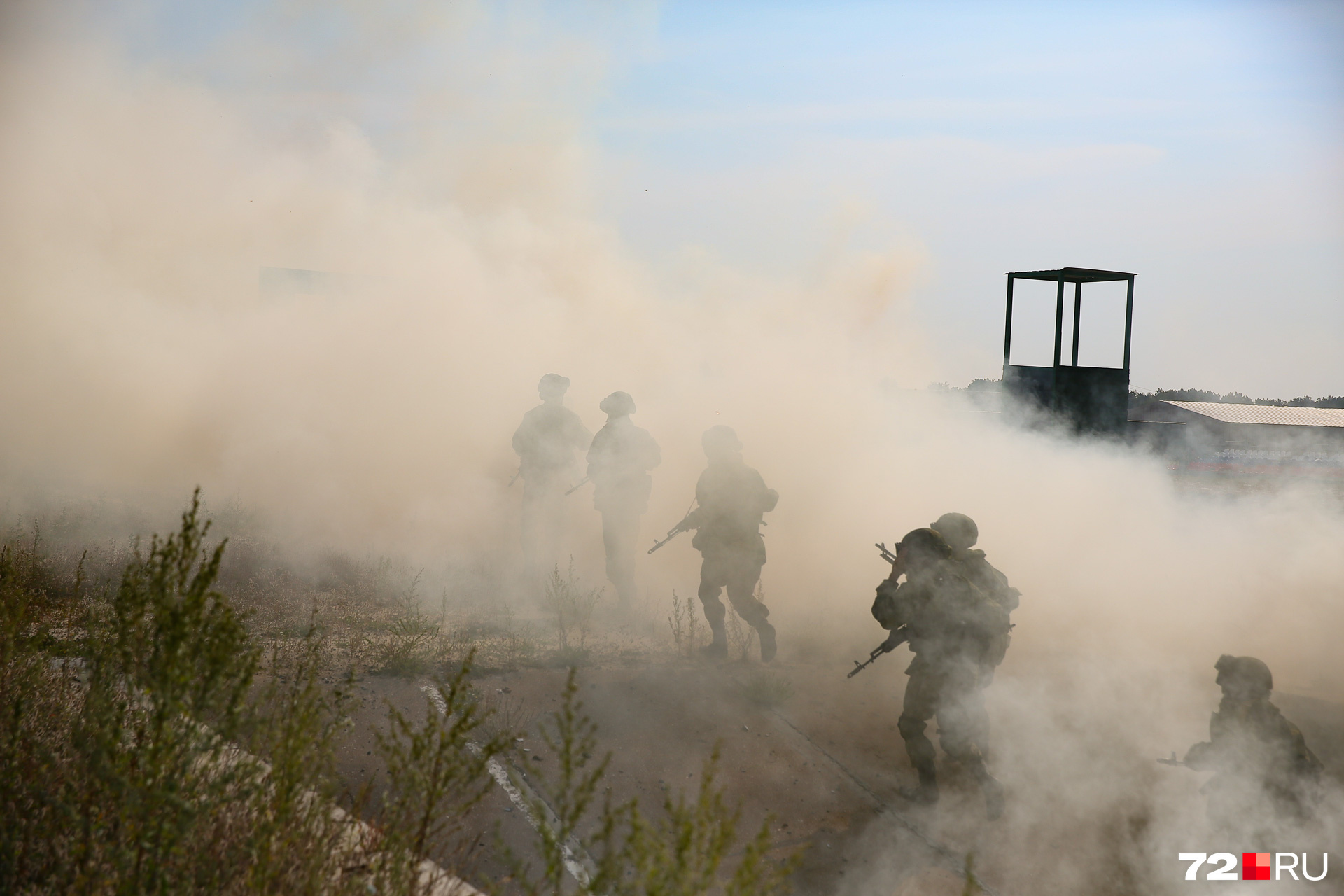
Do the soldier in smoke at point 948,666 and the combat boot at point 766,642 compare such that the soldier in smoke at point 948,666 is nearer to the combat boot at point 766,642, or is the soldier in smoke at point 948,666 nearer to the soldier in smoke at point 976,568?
the soldier in smoke at point 976,568

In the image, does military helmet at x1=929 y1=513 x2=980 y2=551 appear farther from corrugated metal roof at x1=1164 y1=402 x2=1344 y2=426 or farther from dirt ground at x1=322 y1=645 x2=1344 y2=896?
corrugated metal roof at x1=1164 y1=402 x2=1344 y2=426

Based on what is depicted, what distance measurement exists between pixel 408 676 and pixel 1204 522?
848 centimetres

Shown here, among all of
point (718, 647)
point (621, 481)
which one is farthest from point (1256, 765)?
point (621, 481)

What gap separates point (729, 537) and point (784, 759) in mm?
2071

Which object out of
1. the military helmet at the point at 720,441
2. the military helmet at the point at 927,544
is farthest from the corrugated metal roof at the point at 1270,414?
the military helmet at the point at 927,544

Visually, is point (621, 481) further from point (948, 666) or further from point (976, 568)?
point (948, 666)

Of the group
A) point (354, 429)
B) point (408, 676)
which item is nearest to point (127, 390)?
point (354, 429)

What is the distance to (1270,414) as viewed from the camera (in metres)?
18.8

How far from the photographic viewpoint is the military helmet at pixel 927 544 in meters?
4.71

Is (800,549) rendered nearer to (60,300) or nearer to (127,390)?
(127,390)

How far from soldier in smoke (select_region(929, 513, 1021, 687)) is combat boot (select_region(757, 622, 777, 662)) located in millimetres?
2084

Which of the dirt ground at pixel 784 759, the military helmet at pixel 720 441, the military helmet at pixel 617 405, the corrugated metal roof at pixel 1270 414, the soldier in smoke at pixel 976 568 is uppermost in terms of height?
the corrugated metal roof at pixel 1270 414

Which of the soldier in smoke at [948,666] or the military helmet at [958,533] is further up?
the military helmet at [958,533]

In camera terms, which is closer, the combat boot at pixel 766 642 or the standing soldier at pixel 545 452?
the combat boot at pixel 766 642
